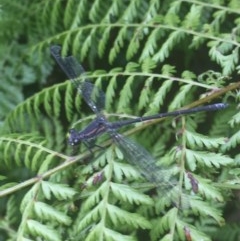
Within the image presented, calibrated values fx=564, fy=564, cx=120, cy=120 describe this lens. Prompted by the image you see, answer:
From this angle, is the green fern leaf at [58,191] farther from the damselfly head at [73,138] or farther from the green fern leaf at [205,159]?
the green fern leaf at [205,159]

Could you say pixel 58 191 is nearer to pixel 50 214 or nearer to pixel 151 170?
pixel 50 214

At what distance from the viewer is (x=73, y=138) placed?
203 centimetres

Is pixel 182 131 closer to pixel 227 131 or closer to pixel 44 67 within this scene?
pixel 227 131

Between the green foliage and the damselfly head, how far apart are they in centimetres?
4

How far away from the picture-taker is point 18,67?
2.78m

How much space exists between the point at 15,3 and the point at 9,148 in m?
1.01

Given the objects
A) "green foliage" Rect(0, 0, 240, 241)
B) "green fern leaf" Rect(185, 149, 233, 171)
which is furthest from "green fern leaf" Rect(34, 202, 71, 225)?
"green fern leaf" Rect(185, 149, 233, 171)

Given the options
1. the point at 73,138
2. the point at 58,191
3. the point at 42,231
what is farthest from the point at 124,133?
the point at 42,231

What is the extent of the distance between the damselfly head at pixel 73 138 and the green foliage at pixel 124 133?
43mm

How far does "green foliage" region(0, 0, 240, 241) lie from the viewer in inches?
66.6

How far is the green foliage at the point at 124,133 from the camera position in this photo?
169 centimetres

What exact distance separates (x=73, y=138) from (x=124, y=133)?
0.21 meters

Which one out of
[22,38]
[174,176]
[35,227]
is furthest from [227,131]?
[22,38]

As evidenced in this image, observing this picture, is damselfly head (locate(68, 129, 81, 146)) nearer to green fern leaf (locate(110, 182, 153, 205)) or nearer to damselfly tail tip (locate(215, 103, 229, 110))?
green fern leaf (locate(110, 182, 153, 205))
